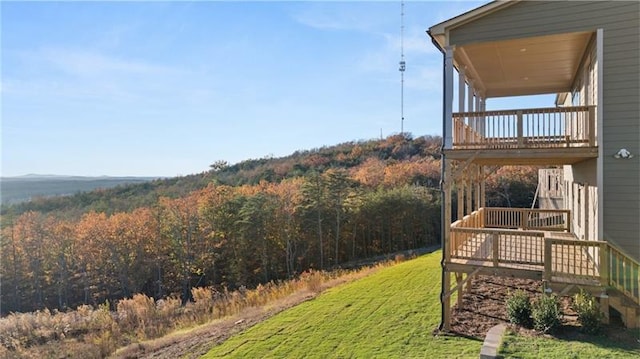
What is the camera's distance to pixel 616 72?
7621 mm

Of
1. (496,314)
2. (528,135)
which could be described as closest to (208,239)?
(496,314)

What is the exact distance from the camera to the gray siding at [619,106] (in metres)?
7.50

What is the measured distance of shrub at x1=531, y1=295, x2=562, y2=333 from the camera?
7281 mm

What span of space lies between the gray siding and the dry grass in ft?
35.3

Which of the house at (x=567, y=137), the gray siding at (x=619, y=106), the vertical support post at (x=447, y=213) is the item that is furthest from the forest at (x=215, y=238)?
the gray siding at (x=619, y=106)

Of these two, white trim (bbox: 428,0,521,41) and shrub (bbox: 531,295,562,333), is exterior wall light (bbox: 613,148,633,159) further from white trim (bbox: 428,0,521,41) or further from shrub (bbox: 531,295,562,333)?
white trim (bbox: 428,0,521,41)

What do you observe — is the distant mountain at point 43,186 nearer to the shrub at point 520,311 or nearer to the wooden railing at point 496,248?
the wooden railing at point 496,248

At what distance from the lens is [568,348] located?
21.4 feet

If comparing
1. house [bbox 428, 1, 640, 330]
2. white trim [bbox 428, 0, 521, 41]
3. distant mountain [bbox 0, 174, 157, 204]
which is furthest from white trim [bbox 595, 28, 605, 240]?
distant mountain [bbox 0, 174, 157, 204]

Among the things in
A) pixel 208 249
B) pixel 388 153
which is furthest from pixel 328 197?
pixel 388 153

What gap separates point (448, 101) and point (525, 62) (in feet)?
9.69

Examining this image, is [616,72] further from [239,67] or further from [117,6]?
[239,67]

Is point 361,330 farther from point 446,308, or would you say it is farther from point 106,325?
point 106,325

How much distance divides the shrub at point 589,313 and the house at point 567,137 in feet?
0.75
